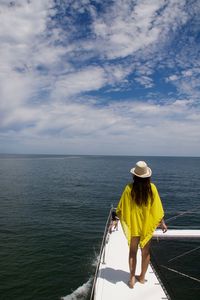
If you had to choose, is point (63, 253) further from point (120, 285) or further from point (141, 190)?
point (141, 190)

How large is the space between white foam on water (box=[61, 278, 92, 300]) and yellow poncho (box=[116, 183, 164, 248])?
27.5 ft

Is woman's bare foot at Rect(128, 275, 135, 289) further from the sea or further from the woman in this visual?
the sea

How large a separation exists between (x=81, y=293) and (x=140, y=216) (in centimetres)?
934

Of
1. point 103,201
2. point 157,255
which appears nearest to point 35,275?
point 157,255

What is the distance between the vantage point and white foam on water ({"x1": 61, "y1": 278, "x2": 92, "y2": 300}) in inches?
A: 497

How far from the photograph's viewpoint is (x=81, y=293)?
1319cm

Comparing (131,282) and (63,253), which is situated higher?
(131,282)

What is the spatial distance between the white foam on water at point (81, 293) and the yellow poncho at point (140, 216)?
27.5ft

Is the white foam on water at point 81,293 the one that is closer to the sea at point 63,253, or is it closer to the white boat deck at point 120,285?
the sea at point 63,253

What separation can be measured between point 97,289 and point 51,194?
121ft

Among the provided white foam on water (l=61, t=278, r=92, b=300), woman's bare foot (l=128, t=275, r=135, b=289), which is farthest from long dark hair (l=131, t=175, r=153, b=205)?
white foam on water (l=61, t=278, r=92, b=300)

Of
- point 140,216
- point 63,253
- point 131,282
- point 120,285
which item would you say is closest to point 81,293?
point 63,253

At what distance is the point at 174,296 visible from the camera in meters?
13.1

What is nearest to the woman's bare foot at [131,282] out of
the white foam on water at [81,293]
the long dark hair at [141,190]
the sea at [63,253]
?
the long dark hair at [141,190]
